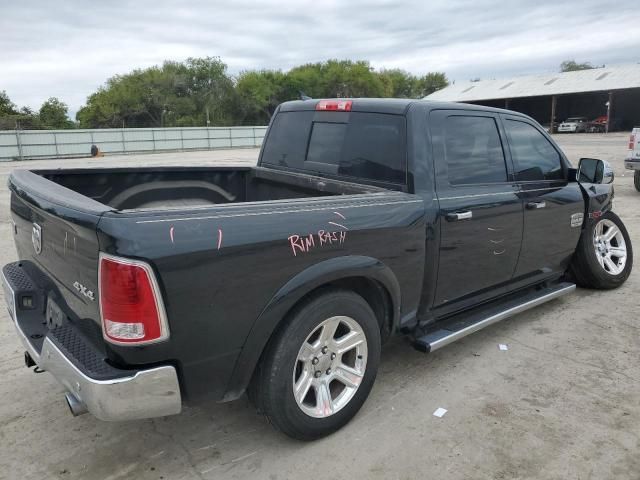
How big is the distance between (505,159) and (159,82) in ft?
256

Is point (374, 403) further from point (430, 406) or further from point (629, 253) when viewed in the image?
point (629, 253)

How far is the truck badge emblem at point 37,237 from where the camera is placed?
9.11 ft

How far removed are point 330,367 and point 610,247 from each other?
3778 millimetres

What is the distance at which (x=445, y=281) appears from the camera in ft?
11.3

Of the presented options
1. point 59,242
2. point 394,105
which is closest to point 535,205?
point 394,105

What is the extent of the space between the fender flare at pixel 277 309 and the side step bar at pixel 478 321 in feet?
3.00

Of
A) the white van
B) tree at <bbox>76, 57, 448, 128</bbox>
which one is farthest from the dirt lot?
tree at <bbox>76, 57, 448, 128</bbox>

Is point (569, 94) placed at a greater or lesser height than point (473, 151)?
greater

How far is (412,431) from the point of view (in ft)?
9.72

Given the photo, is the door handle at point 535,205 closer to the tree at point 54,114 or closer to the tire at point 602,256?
the tire at point 602,256

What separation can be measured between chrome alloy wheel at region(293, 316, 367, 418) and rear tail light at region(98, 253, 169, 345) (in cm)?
81

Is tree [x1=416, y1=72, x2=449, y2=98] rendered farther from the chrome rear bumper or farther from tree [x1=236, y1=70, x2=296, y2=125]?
the chrome rear bumper

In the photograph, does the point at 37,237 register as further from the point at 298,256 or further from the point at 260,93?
the point at 260,93

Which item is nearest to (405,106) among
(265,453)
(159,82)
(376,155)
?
(376,155)
